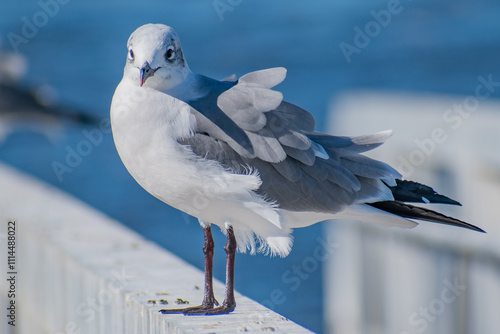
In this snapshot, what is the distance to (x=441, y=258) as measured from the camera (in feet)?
19.3

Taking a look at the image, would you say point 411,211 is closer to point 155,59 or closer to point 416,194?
point 416,194

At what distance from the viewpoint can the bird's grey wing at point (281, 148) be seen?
9.48 feet

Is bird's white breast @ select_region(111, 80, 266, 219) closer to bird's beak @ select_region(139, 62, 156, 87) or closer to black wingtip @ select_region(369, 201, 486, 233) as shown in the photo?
bird's beak @ select_region(139, 62, 156, 87)

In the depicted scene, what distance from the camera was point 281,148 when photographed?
9.43ft

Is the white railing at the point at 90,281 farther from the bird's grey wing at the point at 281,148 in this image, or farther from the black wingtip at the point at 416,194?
the black wingtip at the point at 416,194

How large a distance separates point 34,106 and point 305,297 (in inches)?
208

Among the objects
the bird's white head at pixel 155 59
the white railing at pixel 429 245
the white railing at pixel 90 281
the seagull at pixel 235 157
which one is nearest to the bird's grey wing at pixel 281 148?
the seagull at pixel 235 157

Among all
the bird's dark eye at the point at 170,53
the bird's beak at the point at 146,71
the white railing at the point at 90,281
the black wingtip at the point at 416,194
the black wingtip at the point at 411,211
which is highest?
the bird's dark eye at the point at 170,53

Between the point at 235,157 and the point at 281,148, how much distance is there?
0.17m

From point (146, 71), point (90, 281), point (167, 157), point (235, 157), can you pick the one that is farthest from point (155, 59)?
point (90, 281)

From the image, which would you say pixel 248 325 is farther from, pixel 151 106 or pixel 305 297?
pixel 305 297

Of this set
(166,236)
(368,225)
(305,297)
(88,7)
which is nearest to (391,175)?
(368,225)

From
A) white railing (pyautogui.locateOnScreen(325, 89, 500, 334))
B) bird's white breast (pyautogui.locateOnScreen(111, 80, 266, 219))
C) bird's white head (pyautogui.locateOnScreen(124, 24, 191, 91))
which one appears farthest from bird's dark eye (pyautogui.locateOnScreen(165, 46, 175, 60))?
white railing (pyautogui.locateOnScreen(325, 89, 500, 334))

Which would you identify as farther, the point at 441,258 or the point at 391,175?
the point at 441,258
